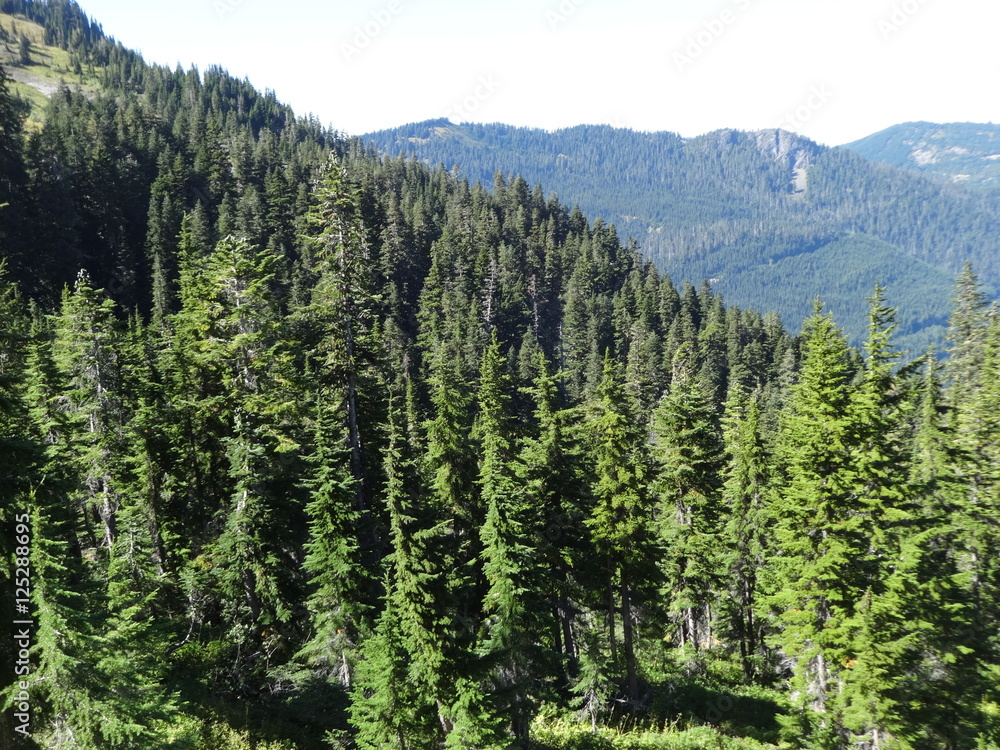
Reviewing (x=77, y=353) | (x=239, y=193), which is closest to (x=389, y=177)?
(x=239, y=193)

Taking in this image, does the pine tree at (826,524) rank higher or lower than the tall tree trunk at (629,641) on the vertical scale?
higher

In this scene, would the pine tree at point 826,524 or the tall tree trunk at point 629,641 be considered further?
the tall tree trunk at point 629,641

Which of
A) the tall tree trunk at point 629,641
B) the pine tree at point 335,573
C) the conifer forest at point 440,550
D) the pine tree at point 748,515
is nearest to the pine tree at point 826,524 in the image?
the conifer forest at point 440,550

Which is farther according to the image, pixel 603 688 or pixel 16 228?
pixel 16 228

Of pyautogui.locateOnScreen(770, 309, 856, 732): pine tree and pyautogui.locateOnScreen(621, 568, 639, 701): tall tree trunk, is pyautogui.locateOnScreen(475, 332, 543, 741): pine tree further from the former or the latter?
pyautogui.locateOnScreen(770, 309, 856, 732): pine tree

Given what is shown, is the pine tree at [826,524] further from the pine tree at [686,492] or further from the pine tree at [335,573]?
the pine tree at [335,573]

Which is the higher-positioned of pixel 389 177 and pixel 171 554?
pixel 389 177

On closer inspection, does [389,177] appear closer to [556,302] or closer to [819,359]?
[556,302]

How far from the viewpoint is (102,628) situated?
13.0 meters

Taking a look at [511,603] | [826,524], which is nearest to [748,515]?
[826,524]

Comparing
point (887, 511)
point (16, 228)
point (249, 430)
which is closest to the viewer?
point (887, 511)

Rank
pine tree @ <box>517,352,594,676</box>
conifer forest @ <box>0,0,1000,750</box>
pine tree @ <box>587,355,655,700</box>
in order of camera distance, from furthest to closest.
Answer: pine tree @ <box>517,352,594,676</box> → pine tree @ <box>587,355,655,700</box> → conifer forest @ <box>0,0,1000,750</box>

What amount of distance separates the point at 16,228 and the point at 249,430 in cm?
7113

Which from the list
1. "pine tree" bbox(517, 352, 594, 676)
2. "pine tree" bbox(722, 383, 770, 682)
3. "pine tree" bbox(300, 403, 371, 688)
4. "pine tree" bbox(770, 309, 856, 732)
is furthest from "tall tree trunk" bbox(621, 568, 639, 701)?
"pine tree" bbox(300, 403, 371, 688)
